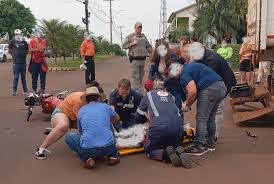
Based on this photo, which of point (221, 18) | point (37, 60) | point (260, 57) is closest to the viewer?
point (260, 57)

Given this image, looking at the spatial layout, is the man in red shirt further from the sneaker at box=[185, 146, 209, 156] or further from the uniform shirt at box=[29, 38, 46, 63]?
the sneaker at box=[185, 146, 209, 156]

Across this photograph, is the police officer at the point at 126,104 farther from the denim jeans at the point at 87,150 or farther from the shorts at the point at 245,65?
the shorts at the point at 245,65

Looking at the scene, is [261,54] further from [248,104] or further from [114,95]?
[114,95]

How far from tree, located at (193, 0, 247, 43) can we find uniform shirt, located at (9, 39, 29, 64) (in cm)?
2546

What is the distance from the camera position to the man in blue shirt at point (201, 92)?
6.91 m

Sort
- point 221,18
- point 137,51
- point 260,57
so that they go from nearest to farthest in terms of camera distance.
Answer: point 260,57, point 137,51, point 221,18

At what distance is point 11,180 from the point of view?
6.02 metres

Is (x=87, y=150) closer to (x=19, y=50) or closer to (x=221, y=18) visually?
(x=19, y=50)

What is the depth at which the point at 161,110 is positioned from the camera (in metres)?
6.80

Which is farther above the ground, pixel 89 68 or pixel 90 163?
pixel 89 68

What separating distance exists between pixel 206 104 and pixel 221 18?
3414 cm

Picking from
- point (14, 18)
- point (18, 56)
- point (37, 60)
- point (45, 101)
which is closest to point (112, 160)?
point (45, 101)

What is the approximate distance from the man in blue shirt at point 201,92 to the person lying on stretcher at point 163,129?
0.31 metres

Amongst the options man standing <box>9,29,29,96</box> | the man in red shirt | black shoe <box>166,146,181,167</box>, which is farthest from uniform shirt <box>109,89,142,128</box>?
man standing <box>9,29,29,96</box>
